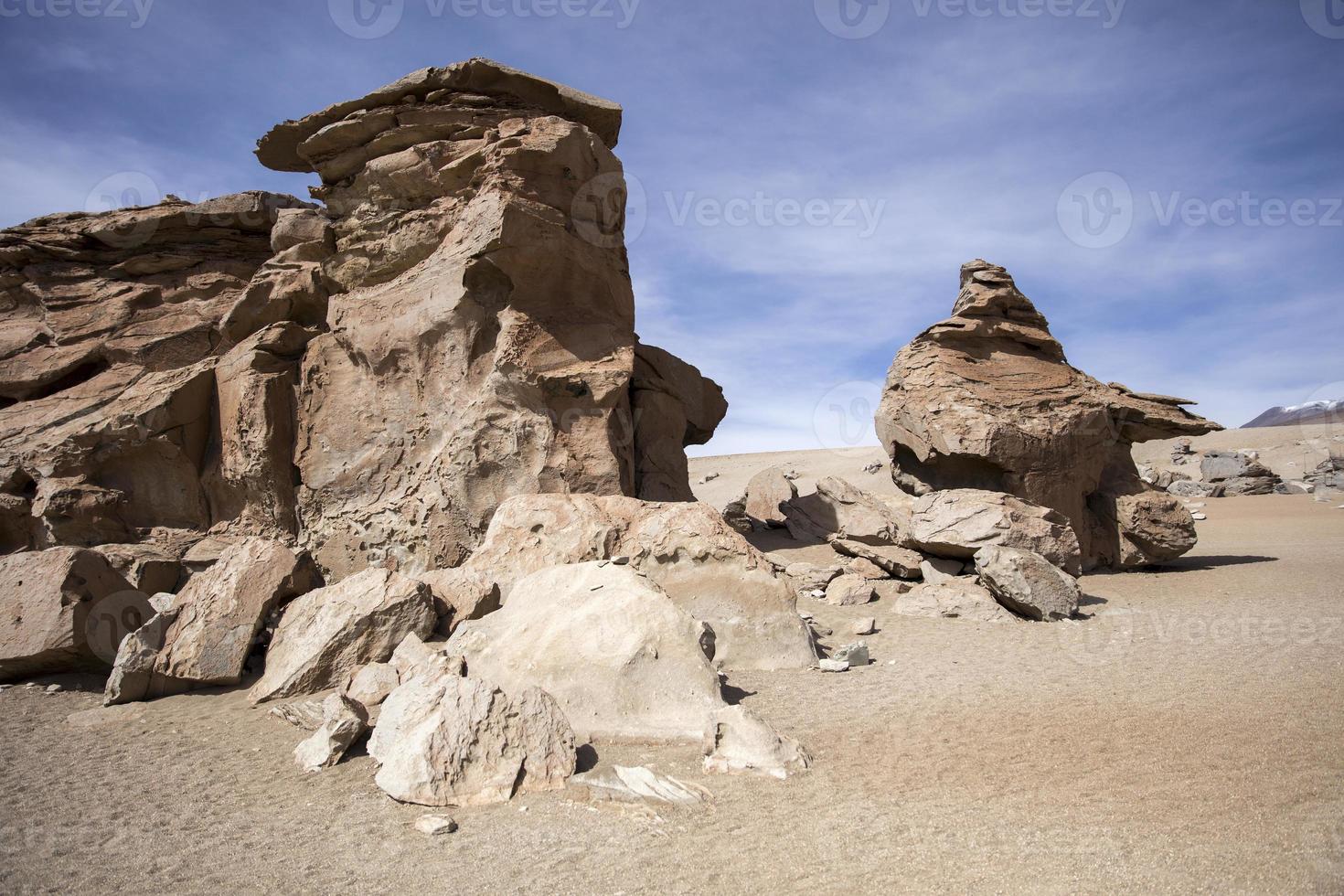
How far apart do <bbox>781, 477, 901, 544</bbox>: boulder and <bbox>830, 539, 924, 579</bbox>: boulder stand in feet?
0.70

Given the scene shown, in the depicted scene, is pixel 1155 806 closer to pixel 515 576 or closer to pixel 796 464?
pixel 515 576

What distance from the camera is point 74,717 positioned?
6.09 m

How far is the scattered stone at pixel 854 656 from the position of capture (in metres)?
6.84

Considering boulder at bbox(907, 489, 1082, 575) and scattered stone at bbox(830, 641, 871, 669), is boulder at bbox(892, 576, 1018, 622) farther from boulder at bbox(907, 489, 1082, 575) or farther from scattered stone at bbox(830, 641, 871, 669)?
scattered stone at bbox(830, 641, 871, 669)

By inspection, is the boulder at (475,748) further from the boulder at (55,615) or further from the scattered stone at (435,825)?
the boulder at (55,615)

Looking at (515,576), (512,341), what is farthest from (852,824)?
(512,341)

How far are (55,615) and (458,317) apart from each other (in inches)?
195

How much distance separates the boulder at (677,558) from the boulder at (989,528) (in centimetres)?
381

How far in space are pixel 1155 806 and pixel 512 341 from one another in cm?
763

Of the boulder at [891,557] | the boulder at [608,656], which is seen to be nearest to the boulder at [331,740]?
the boulder at [608,656]

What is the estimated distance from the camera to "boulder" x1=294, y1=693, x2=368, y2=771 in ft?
15.6

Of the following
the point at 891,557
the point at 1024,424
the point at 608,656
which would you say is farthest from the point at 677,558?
the point at 1024,424

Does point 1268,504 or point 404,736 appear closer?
point 404,736

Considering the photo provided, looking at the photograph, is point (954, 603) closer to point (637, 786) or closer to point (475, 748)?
point (637, 786)
